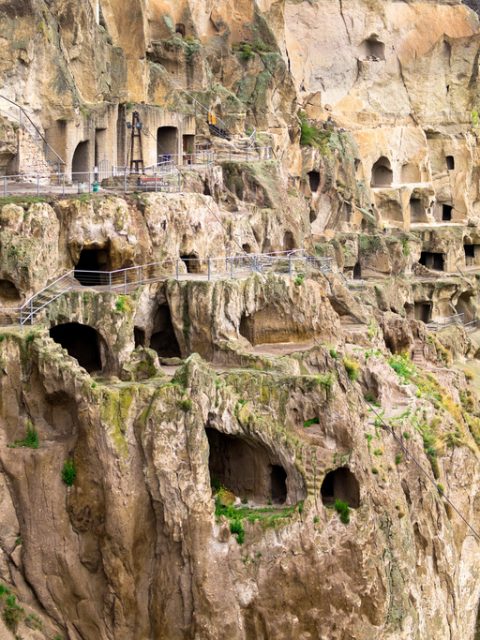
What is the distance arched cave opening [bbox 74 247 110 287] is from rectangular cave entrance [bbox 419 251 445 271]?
37.1m

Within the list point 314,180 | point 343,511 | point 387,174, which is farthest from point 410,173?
point 343,511

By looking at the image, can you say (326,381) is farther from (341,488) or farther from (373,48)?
(373,48)

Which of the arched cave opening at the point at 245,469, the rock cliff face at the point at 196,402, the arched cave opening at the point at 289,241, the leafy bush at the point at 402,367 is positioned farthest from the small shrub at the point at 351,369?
the arched cave opening at the point at 289,241

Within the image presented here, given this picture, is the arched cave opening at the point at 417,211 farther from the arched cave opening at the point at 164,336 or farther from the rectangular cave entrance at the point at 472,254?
the arched cave opening at the point at 164,336

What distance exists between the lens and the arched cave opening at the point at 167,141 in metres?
52.5

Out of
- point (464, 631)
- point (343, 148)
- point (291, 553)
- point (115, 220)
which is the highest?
point (343, 148)

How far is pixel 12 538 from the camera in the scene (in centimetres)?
3388

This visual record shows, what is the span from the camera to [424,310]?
6669 centimetres

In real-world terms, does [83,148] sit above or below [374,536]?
above

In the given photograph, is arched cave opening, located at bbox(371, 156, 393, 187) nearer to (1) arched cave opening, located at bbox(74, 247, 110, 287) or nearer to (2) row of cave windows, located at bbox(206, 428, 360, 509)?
(1) arched cave opening, located at bbox(74, 247, 110, 287)

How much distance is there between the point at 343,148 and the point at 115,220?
28565 millimetres

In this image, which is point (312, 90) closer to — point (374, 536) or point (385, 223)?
point (385, 223)

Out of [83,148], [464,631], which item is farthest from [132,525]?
[83,148]

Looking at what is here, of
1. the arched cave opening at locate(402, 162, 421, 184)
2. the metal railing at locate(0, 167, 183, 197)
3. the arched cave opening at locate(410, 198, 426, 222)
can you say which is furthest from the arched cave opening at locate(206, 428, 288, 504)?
the arched cave opening at locate(402, 162, 421, 184)
